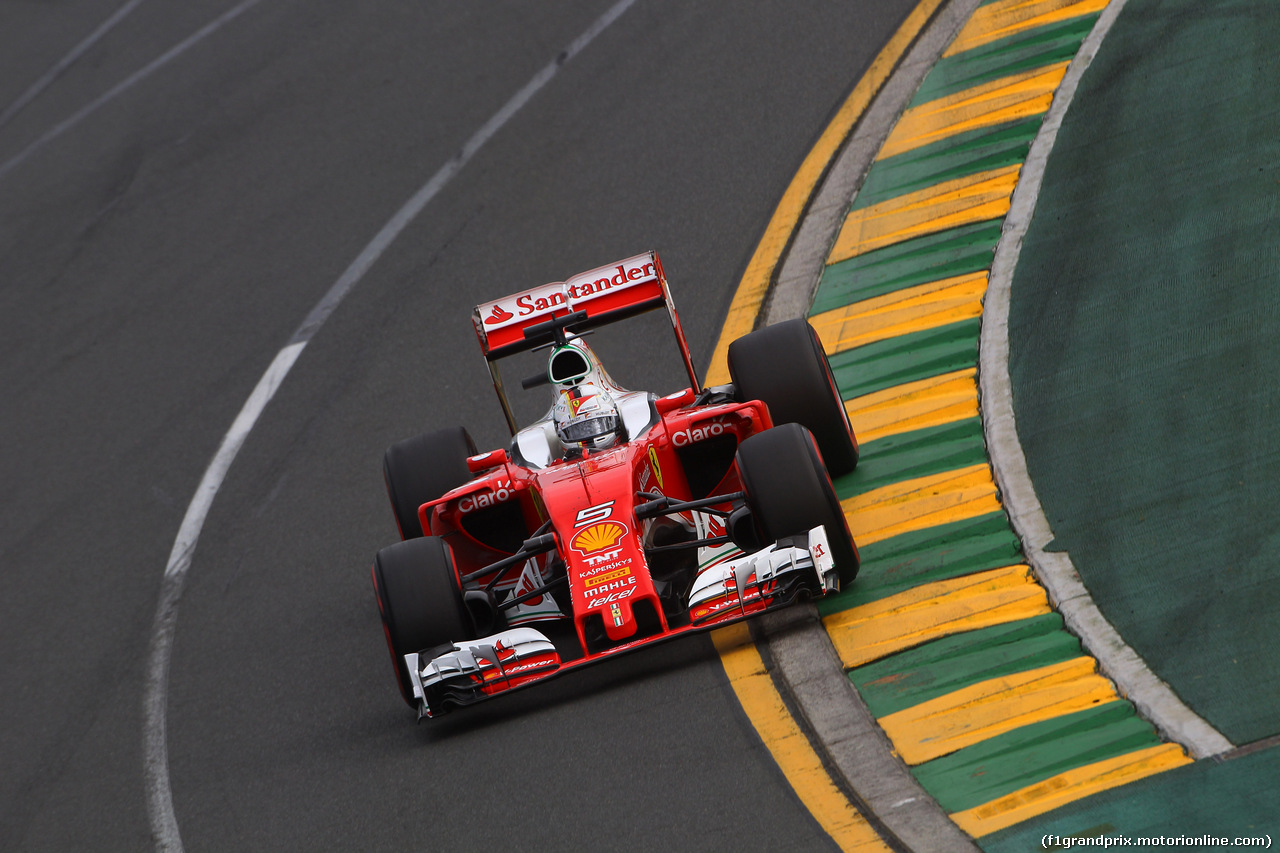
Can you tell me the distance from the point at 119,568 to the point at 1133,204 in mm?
7565

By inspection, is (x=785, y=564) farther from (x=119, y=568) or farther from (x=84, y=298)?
(x=84, y=298)

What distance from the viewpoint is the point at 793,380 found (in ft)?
28.1

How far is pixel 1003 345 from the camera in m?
9.35

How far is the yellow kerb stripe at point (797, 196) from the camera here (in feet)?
36.6

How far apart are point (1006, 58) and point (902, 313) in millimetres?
3755

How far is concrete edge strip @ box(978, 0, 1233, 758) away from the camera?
637 cm

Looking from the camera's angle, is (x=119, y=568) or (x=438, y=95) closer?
(x=119, y=568)

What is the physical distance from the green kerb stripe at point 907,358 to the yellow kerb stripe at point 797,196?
941 mm

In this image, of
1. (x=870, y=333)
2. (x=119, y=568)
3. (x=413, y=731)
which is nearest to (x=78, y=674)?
(x=119, y=568)

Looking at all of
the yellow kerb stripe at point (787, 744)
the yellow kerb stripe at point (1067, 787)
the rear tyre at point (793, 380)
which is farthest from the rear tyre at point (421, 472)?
the yellow kerb stripe at point (1067, 787)

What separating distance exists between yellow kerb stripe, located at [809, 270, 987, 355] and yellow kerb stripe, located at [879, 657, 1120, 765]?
3541mm

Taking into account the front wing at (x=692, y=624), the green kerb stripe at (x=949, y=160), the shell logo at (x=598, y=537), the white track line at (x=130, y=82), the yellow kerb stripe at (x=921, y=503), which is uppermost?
the white track line at (x=130, y=82)

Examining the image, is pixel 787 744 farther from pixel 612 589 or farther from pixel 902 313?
pixel 902 313

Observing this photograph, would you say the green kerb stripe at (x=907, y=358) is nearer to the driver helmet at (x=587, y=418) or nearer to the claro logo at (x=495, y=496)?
the driver helmet at (x=587, y=418)
